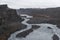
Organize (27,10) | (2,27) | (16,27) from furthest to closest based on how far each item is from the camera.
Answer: (27,10) < (16,27) < (2,27)

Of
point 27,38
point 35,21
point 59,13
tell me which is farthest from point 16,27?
point 59,13

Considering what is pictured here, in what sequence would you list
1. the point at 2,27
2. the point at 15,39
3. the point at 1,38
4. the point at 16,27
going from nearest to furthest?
the point at 1,38 < the point at 15,39 < the point at 2,27 < the point at 16,27

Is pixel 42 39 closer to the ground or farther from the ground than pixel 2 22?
closer to the ground

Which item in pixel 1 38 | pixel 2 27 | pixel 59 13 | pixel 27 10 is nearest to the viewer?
pixel 1 38

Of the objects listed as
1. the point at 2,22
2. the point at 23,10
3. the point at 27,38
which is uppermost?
the point at 2,22

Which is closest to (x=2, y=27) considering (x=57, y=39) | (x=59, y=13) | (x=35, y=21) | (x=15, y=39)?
(x=15, y=39)

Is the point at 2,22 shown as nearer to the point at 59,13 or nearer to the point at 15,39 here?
the point at 15,39

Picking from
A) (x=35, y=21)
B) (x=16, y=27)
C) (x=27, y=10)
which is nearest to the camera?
(x=16, y=27)

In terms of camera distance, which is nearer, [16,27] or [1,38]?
[1,38]

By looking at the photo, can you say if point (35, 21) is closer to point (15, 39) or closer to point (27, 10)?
point (15, 39)
